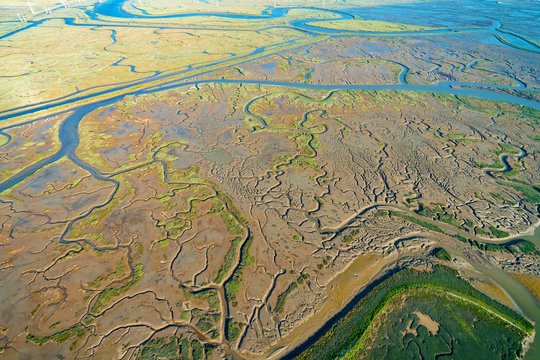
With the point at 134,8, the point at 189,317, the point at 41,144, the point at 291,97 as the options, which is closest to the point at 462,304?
the point at 189,317

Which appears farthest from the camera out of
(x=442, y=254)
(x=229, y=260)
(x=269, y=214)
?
(x=269, y=214)

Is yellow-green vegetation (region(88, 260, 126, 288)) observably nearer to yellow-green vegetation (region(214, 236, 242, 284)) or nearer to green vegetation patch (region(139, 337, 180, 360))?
green vegetation patch (region(139, 337, 180, 360))

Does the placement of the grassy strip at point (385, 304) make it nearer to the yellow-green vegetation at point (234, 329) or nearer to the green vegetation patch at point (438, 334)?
the green vegetation patch at point (438, 334)

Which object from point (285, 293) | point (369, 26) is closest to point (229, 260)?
point (285, 293)

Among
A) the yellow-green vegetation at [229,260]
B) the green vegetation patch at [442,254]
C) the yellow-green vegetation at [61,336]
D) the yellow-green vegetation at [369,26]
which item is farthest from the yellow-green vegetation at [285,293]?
the yellow-green vegetation at [369,26]

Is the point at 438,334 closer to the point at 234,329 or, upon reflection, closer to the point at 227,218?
the point at 234,329

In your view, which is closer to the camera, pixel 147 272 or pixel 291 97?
pixel 147 272

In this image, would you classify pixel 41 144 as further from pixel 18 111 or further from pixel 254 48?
pixel 254 48
